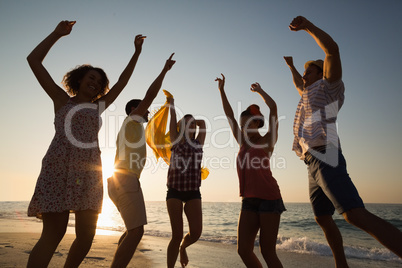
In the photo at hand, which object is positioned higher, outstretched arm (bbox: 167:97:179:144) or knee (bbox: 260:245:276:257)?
outstretched arm (bbox: 167:97:179:144)

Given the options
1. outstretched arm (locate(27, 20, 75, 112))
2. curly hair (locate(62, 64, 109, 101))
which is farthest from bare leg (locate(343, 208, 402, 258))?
outstretched arm (locate(27, 20, 75, 112))

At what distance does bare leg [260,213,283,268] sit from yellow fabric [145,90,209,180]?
2335mm

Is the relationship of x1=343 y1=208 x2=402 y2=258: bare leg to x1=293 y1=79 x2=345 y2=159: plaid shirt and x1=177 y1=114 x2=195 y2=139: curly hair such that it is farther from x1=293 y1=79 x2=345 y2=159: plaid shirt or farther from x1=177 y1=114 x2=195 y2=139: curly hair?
x1=177 y1=114 x2=195 y2=139: curly hair

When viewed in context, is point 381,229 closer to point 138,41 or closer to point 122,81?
point 122,81

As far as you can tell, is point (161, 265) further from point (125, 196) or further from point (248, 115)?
point (248, 115)

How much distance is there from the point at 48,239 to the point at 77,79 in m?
1.55

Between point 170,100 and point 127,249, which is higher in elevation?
point 170,100

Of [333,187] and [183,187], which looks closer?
[333,187]

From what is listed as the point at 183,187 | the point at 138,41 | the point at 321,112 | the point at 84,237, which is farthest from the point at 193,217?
the point at 138,41

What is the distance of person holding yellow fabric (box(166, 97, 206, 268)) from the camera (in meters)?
4.27

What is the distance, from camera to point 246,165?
3.71 metres

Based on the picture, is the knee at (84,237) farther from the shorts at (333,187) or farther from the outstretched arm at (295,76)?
the outstretched arm at (295,76)

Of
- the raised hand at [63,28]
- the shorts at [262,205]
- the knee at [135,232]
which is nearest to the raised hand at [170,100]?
the shorts at [262,205]

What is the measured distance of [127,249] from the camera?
301 centimetres
